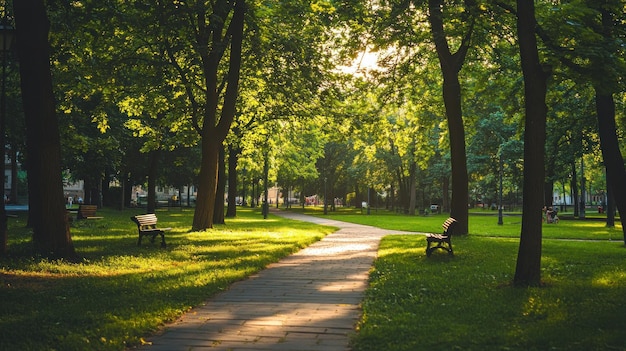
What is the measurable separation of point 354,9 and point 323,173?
4453 centimetres

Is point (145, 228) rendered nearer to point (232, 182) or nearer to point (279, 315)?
point (279, 315)

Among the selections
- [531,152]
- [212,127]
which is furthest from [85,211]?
[531,152]

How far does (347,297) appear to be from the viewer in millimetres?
7984

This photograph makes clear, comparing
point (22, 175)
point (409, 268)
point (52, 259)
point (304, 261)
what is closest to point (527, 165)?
point (409, 268)

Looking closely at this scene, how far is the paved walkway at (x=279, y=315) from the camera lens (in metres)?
5.45

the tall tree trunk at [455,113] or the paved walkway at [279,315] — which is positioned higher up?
the tall tree trunk at [455,113]

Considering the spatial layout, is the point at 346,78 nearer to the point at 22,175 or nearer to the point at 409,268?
the point at 409,268

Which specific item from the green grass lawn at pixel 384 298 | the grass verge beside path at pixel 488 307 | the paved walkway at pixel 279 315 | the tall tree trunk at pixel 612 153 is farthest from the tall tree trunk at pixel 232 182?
the tall tree trunk at pixel 612 153

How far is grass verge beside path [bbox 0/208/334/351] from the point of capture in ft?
18.5

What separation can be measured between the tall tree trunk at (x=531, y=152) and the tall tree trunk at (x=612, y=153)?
16.7 ft

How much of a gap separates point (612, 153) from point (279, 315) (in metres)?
10.3

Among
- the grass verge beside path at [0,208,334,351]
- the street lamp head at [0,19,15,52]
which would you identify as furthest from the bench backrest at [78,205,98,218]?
the street lamp head at [0,19,15,52]

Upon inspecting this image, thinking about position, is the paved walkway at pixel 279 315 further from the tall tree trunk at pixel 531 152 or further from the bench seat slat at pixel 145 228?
the bench seat slat at pixel 145 228

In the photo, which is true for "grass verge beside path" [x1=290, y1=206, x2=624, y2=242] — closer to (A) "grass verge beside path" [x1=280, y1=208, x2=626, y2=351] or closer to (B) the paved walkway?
(A) "grass verge beside path" [x1=280, y1=208, x2=626, y2=351]
